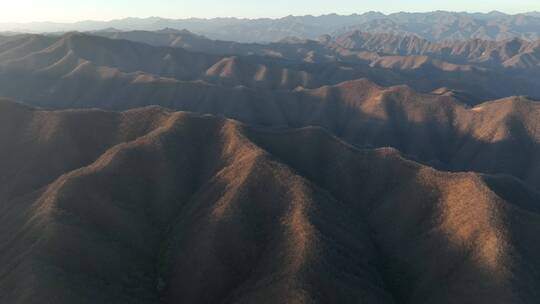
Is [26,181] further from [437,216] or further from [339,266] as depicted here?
[437,216]

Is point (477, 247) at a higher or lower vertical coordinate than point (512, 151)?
higher

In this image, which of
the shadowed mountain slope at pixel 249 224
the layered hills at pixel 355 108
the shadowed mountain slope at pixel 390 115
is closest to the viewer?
the shadowed mountain slope at pixel 249 224

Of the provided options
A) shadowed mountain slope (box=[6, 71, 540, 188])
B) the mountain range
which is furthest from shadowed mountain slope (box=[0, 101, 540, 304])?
shadowed mountain slope (box=[6, 71, 540, 188])

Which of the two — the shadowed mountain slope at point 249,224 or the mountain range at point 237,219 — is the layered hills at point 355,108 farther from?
the shadowed mountain slope at point 249,224

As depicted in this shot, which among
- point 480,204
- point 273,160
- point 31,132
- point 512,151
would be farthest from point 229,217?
point 512,151

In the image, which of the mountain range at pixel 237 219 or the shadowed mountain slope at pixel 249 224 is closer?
the shadowed mountain slope at pixel 249 224

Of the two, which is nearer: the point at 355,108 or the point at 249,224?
the point at 249,224

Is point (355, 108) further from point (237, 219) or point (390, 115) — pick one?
point (237, 219)

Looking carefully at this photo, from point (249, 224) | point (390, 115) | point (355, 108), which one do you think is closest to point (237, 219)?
point (249, 224)

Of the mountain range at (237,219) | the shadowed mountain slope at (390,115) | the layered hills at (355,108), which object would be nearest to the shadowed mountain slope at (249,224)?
the mountain range at (237,219)
